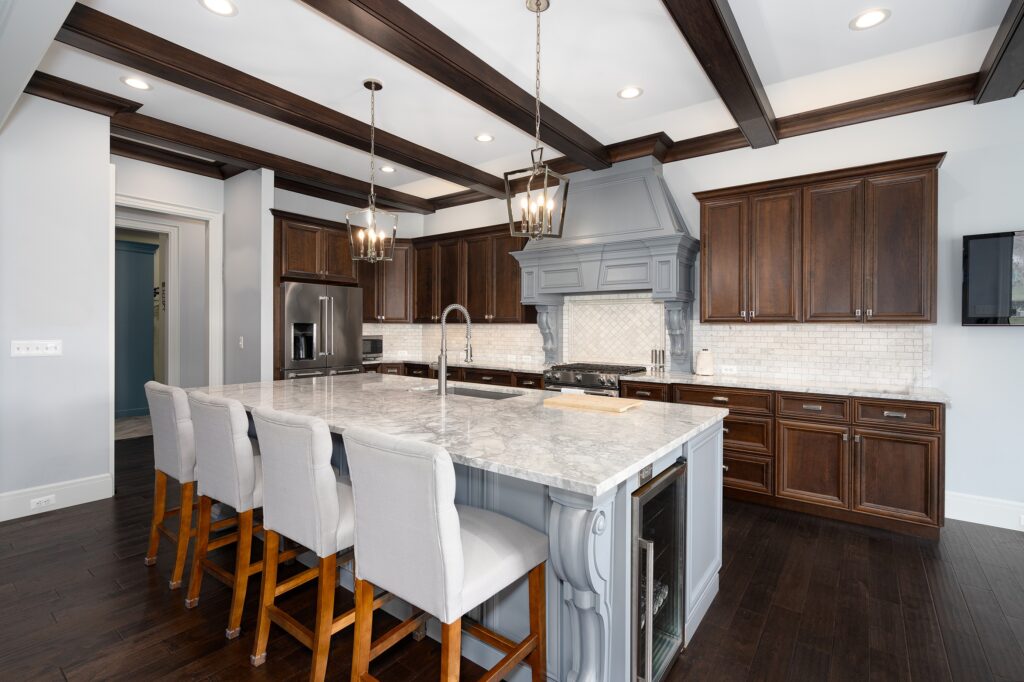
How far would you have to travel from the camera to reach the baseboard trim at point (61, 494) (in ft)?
11.3

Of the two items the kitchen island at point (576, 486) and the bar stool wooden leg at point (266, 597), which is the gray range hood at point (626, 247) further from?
the bar stool wooden leg at point (266, 597)

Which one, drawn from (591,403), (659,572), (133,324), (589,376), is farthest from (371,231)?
(133,324)

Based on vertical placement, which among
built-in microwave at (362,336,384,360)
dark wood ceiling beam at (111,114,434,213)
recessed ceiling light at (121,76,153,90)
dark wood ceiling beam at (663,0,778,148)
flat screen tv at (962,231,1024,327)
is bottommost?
built-in microwave at (362,336,384,360)

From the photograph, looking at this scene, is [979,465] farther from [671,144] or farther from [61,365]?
[61,365]

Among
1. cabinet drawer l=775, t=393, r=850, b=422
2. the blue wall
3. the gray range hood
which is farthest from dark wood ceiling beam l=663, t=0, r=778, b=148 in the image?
the blue wall

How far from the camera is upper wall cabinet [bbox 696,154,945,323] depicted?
336cm

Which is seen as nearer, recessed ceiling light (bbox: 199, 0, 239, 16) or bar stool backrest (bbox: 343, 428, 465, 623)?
bar stool backrest (bbox: 343, 428, 465, 623)

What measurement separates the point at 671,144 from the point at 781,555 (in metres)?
3.45

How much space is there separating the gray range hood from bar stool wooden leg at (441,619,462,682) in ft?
11.3

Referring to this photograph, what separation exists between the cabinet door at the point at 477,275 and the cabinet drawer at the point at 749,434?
2.89 meters

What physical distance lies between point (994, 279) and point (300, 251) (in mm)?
5903

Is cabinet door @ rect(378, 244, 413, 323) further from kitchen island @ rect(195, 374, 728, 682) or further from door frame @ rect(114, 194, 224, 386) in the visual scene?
kitchen island @ rect(195, 374, 728, 682)

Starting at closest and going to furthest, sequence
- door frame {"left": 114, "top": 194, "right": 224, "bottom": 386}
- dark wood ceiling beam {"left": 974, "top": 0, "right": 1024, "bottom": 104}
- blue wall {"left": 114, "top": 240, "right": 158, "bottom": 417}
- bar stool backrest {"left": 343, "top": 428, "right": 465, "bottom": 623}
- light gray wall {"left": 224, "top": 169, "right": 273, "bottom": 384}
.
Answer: bar stool backrest {"left": 343, "top": 428, "right": 465, "bottom": 623}, dark wood ceiling beam {"left": 974, "top": 0, "right": 1024, "bottom": 104}, light gray wall {"left": 224, "top": 169, "right": 273, "bottom": 384}, door frame {"left": 114, "top": 194, "right": 224, "bottom": 386}, blue wall {"left": 114, "top": 240, "right": 158, "bottom": 417}

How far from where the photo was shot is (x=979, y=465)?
3.44m
